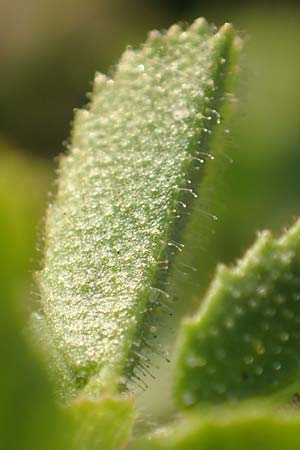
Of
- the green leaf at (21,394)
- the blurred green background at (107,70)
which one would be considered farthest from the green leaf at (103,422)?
the blurred green background at (107,70)

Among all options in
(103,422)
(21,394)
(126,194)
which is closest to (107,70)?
(126,194)

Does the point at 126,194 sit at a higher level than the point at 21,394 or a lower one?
higher

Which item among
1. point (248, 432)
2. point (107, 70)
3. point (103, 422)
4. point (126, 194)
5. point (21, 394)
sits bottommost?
point (248, 432)

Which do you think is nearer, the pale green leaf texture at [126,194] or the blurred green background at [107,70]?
the pale green leaf texture at [126,194]

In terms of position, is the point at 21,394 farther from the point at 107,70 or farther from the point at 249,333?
the point at 107,70

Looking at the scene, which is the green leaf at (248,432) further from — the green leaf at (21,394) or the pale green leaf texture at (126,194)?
the pale green leaf texture at (126,194)

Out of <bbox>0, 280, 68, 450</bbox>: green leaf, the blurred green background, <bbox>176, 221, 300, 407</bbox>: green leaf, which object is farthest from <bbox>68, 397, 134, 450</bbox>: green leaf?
the blurred green background
